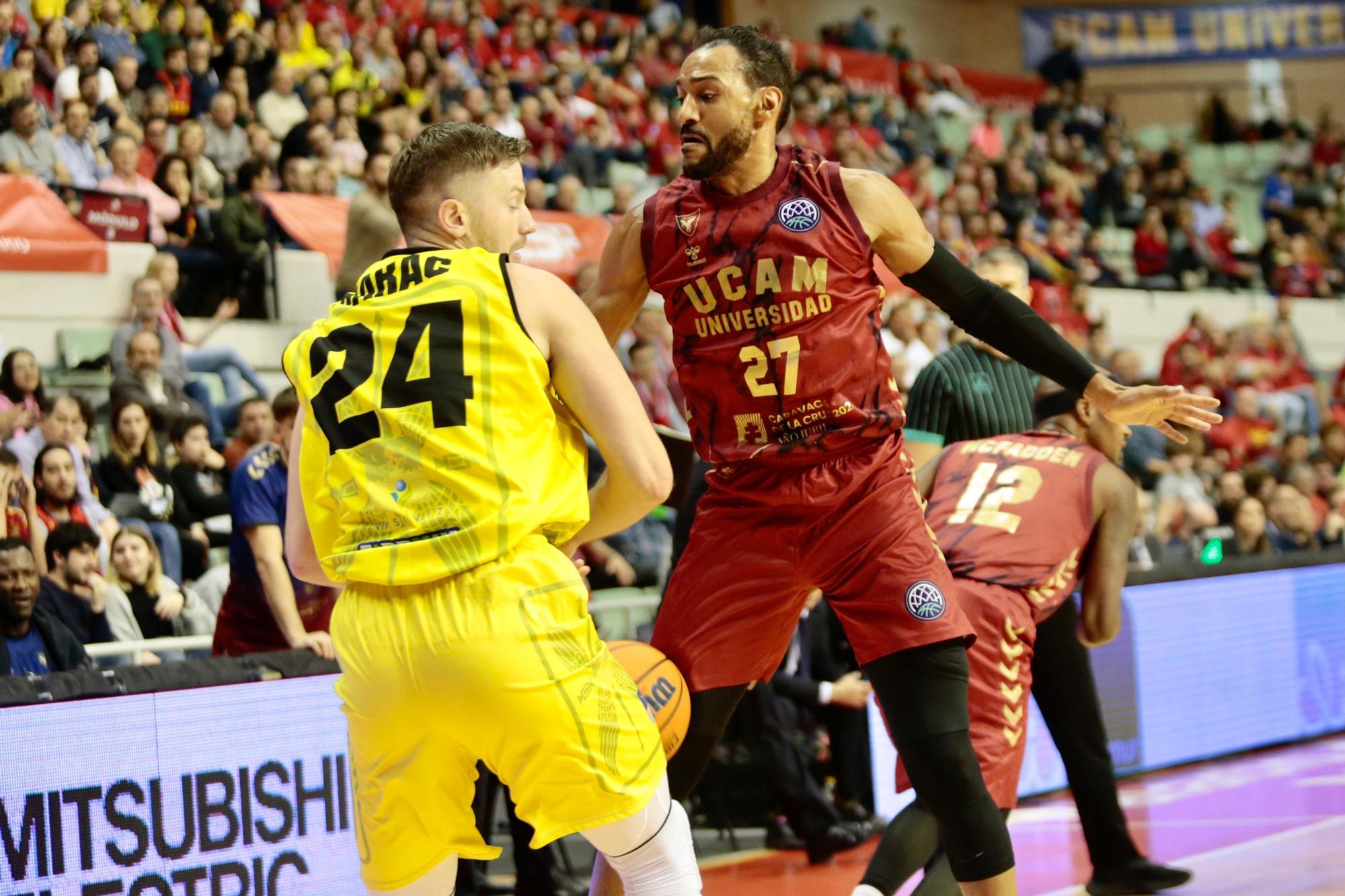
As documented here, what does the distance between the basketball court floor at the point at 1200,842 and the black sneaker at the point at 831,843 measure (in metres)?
0.04

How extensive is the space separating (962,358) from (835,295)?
1858 mm

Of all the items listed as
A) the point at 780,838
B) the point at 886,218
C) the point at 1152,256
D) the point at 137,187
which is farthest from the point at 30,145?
the point at 1152,256

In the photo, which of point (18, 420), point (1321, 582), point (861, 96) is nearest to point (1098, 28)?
point (861, 96)

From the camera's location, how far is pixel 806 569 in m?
3.58

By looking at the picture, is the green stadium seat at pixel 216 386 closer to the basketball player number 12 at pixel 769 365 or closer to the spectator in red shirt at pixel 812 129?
the basketball player number 12 at pixel 769 365

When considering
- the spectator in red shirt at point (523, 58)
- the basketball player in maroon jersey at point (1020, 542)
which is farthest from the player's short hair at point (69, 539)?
the spectator in red shirt at point (523, 58)

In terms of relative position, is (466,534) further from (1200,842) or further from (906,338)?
(906,338)

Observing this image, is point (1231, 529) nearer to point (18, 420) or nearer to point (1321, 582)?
point (1321, 582)

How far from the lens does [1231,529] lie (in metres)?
11.2

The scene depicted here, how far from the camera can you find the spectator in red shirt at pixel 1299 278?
61.4 feet

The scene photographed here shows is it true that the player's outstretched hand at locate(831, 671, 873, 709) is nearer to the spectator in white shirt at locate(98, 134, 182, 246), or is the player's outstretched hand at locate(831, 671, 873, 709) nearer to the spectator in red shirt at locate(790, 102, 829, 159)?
the spectator in white shirt at locate(98, 134, 182, 246)

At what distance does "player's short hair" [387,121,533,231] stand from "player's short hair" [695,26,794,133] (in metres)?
0.93

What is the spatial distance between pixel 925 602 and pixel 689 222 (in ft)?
3.39

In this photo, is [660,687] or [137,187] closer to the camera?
[660,687]
